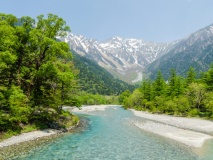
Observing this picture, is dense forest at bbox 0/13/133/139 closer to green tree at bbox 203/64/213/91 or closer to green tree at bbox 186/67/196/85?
green tree at bbox 203/64/213/91

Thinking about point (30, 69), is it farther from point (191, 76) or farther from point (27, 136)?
point (191, 76)

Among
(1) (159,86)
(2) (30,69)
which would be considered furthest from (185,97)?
(2) (30,69)

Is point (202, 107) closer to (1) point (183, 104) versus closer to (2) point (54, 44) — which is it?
(1) point (183, 104)

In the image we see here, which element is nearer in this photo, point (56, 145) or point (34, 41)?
point (56, 145)

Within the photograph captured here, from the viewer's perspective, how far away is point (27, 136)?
122 feet

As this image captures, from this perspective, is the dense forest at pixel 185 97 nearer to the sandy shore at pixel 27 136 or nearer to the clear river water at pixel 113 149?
the clear river water at pixel 113 149

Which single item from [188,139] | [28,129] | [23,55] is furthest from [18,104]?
[188,139]

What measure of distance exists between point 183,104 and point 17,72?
64822 millimetres

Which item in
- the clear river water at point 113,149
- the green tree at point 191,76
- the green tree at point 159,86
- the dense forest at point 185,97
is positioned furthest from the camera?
the green tree at point 159,86

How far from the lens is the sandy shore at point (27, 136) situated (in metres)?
32.7

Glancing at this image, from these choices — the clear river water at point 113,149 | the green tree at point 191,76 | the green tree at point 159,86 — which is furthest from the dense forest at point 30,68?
the green tree at point 159,86

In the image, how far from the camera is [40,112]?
47.3 meters

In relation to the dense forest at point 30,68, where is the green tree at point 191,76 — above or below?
above

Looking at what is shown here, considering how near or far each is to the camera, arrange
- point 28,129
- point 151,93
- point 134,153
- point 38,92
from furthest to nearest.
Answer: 1. point 151,93
2. point 38,92
3. point 28,129
4. point 134,153
